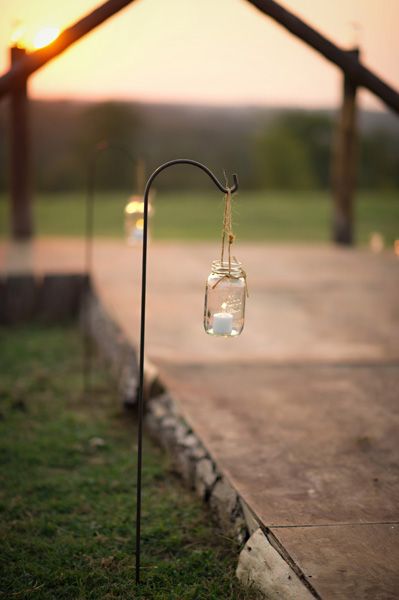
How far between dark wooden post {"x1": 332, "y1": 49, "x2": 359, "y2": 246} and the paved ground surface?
87 cm

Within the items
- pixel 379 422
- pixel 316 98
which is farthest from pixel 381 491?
pixel 316 98

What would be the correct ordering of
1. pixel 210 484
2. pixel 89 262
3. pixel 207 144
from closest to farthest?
pixel 210 484, pixel 89 262, pixel 207 144

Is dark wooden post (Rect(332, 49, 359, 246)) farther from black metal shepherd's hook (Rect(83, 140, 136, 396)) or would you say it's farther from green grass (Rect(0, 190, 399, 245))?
black metal shepherd's hook (Rect(83, 140, 136, 396))

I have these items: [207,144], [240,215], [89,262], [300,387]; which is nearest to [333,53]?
[300,387]

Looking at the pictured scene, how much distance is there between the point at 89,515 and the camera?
3332 mm

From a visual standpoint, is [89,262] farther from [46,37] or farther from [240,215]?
[240,215]

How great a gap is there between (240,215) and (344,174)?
3.34m

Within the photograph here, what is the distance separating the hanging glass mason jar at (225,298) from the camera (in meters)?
2.76

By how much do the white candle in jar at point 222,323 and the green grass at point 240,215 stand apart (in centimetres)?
756

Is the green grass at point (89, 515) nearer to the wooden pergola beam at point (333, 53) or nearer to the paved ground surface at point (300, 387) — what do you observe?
the paved ground surface at point (300, 387)

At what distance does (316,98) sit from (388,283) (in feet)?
24.9

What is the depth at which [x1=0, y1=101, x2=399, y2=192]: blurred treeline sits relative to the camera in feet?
46.1

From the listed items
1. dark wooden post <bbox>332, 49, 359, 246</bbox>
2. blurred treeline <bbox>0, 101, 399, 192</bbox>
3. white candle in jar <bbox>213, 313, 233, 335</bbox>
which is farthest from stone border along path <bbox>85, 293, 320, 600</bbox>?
blurred treeline <bbox>0, 101, 399, 192</bbox>

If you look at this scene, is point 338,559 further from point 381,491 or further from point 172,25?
point 172,25
